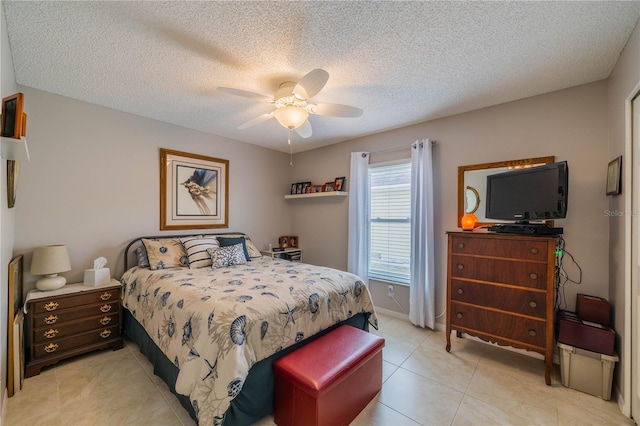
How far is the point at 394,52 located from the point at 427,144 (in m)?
1.49

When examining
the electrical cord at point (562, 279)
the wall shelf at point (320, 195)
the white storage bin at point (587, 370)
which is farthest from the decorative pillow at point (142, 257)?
the electrical cord at point (562, 279)

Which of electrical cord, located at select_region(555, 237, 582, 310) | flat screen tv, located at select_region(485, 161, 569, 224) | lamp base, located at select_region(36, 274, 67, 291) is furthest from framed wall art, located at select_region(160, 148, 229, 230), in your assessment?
electrical cord, located at select_region(555, 237, 582, 310)

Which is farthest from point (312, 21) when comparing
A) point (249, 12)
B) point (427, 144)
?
point (427, 144)

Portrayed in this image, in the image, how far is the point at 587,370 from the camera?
201 centimetres

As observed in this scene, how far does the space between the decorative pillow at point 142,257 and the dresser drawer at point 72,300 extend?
329 millimetres

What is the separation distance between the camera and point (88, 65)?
6.94 ft

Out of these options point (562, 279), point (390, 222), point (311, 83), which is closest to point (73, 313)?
point (311, 83)

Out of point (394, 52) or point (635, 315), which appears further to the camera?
point (394, 52)

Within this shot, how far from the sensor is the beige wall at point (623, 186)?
1762 millimetres

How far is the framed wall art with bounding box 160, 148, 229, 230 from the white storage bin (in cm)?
399

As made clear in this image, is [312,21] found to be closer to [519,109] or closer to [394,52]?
[394,52]

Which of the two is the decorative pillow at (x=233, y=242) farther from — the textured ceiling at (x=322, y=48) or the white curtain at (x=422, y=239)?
the white curtain at (x=422, y=239)

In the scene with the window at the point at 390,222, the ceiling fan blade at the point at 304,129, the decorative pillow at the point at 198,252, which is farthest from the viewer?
the window at the point at 390,222

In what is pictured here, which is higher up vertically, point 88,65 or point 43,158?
point 88,65
